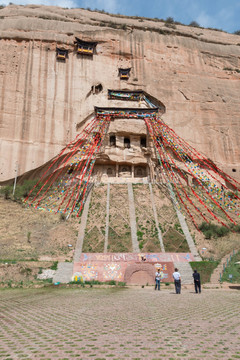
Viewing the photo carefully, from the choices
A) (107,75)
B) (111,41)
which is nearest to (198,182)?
(107,75)

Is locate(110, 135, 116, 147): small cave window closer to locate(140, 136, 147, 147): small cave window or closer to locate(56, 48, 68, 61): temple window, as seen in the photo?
locate(140, 136, 147, 147): small cave window

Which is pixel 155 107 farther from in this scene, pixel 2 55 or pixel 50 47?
pixel 2 55

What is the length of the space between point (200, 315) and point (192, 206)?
17530 mm

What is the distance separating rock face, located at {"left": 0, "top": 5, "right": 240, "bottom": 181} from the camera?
84.3 feet

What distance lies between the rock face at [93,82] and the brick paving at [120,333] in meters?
20.6

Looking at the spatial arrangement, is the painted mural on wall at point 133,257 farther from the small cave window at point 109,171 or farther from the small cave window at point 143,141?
the small cave window at point 143,141

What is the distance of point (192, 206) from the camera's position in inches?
888

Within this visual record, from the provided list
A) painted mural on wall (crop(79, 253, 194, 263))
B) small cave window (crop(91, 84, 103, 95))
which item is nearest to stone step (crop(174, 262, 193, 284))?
painted mural on wall (crop(79, 253, 194, 263))

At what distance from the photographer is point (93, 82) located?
97.8 feet

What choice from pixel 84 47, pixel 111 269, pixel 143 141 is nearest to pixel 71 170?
pixel 143 141

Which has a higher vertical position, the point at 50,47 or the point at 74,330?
the point at 50,47

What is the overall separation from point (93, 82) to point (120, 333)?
2907cm

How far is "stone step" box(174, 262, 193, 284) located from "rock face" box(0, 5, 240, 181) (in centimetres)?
1551

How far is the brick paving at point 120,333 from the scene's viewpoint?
3279mm
